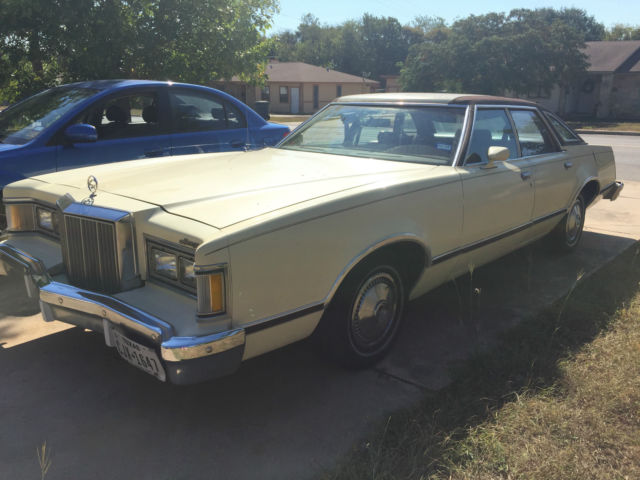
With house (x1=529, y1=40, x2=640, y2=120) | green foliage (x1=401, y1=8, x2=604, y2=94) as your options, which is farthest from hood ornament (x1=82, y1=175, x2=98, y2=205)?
house (x1=529, y1=40, x2=640, y2=120)

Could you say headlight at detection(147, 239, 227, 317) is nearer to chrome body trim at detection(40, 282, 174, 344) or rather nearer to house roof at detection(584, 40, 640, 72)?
chrome body trim at detection(40, 282, 174, 344)

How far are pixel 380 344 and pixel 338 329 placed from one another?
0.47 m

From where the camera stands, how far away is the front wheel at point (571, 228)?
5.25m

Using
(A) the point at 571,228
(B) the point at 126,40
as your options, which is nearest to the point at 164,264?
(A) the point at 571,228

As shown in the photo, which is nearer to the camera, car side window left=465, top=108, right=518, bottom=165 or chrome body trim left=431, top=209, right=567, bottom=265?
chrome body trim left=431, top=209, right=567, bottom=265

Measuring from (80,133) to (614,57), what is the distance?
41.2 meters

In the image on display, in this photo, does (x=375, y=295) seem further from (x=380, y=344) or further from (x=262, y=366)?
(x=262, y=366)

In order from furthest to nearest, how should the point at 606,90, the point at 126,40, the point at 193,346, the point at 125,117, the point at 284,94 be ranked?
the point at 284,94, the point at 606,90, the point at 126,40, the point at 125,117, the point at 193,346

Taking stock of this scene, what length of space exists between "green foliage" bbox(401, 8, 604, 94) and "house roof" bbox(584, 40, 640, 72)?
2.39m

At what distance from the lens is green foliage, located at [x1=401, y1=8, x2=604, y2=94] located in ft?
108

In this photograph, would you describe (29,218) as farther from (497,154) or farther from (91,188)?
(497,154)

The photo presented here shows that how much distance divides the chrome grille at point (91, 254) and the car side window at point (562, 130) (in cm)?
409

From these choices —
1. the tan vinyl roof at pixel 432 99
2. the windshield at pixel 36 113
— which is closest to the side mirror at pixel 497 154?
the tan vinyl roof at pixel 432 99

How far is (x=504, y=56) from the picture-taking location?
109ft
